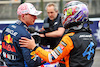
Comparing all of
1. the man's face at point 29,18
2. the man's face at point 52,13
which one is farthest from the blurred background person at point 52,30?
the man's face at point 29,18

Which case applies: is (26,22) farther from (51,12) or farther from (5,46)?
(51,12)

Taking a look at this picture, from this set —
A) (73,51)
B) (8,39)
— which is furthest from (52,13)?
(73,51)

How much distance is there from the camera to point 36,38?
4043mm

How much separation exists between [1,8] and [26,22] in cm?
617

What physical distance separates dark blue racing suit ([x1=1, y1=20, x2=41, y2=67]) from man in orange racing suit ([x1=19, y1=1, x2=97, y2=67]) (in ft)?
0.25

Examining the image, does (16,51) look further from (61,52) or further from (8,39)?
(61,52)

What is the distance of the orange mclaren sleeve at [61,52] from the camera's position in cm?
260

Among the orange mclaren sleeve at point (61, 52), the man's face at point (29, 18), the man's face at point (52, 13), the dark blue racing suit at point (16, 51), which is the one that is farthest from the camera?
the man's face at point (52, 13)

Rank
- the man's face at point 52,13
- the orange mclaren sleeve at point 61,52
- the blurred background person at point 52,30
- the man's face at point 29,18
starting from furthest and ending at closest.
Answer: the man's face at point 52,13
the blurred background person at point 52,30
the man's face at point 29,18
the orange mclaren sleeve at point 61,52

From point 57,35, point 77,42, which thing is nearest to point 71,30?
point 77,42

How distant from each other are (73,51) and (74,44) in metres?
0.11

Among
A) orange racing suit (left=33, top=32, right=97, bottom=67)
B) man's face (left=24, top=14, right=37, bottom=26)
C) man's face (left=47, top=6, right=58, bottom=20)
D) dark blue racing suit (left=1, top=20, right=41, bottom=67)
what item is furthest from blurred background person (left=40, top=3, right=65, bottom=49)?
orange racing suit (left=33, top=32, right=97, bottom=67)

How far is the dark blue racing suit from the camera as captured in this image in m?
2.77

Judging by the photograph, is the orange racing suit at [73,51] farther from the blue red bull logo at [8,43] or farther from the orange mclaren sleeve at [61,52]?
the blue red bull logo at [8,43]
